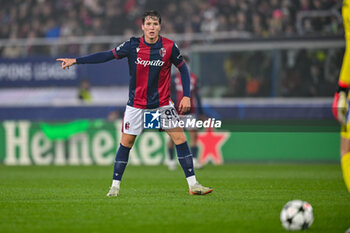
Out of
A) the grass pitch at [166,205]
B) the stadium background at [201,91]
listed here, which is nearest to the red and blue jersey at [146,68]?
the grass pitch at [166,205]

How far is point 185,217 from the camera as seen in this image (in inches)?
246

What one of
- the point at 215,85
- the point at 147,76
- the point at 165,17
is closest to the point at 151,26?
the point at 147,76

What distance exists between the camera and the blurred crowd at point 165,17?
18781 mm

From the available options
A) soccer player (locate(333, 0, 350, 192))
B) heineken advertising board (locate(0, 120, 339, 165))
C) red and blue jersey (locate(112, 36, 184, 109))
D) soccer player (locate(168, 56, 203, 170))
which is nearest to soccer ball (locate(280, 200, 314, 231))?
soccer player (locate(333, 0, 350, 192))

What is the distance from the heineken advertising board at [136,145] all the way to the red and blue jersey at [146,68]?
8698 millimetres

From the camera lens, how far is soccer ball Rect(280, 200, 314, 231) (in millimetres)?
5496

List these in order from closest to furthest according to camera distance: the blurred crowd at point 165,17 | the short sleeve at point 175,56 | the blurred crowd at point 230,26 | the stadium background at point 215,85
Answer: the short sleeve at point 175,56 < the stadium background at point 215,85 < the blurred crowd at point 230,26 < the blurred crowd at point 165,17

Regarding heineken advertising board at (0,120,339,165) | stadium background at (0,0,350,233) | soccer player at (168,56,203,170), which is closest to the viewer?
stadium background at (0,0,350,233)

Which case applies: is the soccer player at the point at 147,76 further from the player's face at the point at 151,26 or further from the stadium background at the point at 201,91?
the stadium background at the point at 201,91

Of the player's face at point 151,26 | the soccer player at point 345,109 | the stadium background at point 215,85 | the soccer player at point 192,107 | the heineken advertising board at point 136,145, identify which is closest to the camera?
the soccer player at point 345,109

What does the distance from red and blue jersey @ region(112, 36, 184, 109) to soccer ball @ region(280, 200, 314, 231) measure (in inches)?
114

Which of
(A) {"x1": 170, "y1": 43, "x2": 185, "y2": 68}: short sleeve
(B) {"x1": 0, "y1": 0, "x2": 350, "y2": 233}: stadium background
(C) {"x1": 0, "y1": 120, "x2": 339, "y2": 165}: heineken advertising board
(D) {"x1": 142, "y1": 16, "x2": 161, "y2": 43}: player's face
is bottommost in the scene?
(C) {"x1": 0, "y1": 120, "x2": 339, "y2": 165}: heineken advertising board

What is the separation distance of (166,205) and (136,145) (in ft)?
31.5

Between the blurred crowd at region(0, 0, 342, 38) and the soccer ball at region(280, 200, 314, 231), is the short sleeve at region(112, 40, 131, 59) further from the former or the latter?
the blurred crowd at region(0, 0, 342, 38)
